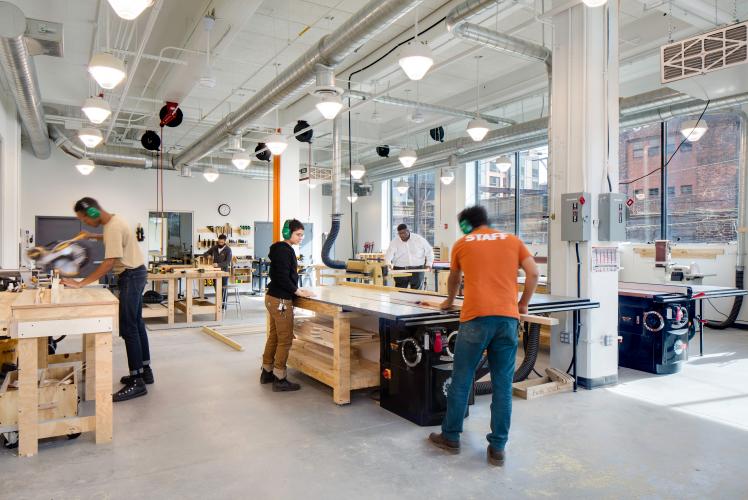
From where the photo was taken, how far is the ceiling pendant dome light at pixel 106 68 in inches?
170

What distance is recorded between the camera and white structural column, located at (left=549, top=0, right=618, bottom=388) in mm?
4398

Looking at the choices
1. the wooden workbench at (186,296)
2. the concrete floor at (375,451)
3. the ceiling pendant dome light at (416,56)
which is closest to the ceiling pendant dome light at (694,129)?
the concrete floor at (375,451)

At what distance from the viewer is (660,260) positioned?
23.0ft

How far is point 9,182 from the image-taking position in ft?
27.0

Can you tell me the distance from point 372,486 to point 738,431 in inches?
102

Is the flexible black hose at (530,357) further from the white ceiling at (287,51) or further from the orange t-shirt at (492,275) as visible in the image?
the white ceiling at (287,51)

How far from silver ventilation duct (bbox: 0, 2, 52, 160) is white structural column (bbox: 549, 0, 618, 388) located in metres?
4.78

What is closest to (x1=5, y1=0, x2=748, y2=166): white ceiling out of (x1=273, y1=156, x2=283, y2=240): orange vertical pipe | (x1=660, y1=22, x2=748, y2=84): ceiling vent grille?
(x1=273, y1=156, x2=283, y2=240): orange vertical pipe

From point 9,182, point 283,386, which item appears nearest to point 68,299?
point 283,386

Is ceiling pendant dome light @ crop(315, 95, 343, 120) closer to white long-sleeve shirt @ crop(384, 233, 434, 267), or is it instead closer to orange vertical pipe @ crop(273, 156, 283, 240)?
white long-sleeve shirt @ crop(384, 233, 434, 267)

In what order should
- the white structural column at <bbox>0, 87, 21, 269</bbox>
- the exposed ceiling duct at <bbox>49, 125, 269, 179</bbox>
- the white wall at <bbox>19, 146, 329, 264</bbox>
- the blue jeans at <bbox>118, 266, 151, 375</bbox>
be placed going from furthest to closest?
the white wall at <bbox>19, 146, 329, 264</bbox>, the exposed ceiling duct at <bbox>49, 125, 269, 179</bbox>, the white structural column at <bbox>0, 87, 21, 269</bbox>, the blue jeans at <bbox>118, 266, 151, 375</bbox>

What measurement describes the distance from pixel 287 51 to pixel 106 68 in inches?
124

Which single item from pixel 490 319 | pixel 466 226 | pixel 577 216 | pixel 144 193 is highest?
pixel 144 193

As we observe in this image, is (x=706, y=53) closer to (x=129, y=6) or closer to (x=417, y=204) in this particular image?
(x=129, y=6)
